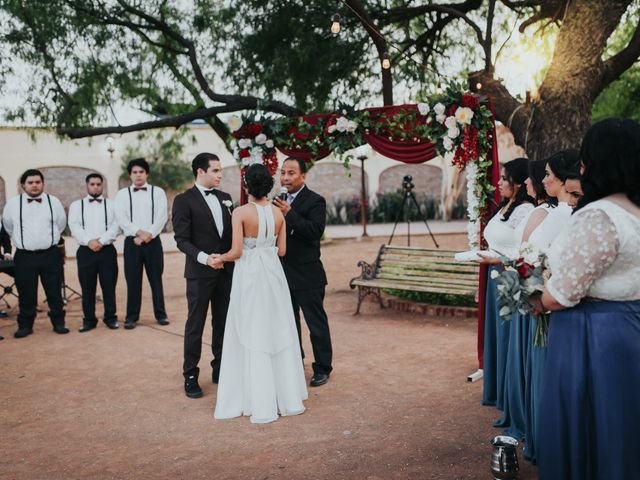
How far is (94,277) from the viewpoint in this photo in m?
8.09

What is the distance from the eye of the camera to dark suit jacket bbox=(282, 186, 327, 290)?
5.46 m

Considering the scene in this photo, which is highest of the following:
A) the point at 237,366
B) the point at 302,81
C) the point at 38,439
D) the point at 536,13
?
the point at 536,13

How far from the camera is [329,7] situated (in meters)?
10.3

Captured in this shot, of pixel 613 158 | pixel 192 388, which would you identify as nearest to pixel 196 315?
pixel 192 388

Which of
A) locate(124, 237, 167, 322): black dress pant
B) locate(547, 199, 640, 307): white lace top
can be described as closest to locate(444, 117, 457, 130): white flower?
locate(547, 199, 640, 307): white lace top

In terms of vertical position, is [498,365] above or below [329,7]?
below

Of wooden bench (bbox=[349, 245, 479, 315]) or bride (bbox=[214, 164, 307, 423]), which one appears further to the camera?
wooden bench (bbox=[349, 245, 479, 315])

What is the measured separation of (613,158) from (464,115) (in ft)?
12.1

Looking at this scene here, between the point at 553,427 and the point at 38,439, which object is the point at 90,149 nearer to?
the point at 38,439

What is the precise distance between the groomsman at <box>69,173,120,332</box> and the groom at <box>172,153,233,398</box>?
3.13 m

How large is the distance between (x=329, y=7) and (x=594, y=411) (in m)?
8.92

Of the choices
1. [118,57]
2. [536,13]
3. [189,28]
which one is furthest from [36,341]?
[536,13]

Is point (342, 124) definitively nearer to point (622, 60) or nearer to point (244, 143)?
point (244, 143)

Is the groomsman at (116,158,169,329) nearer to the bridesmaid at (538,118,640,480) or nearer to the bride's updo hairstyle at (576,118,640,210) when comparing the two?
the bridesmaid at (538,118,640,480)
